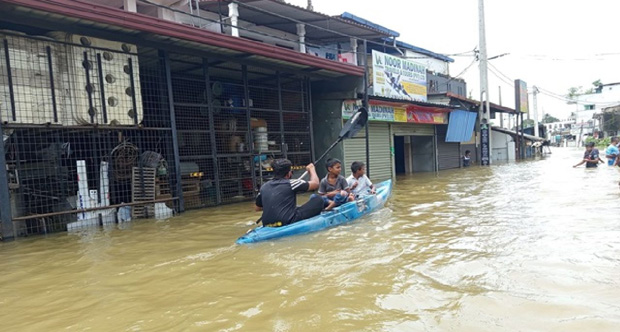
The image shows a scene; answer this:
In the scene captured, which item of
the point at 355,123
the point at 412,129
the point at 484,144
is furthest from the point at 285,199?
the point at 484,144

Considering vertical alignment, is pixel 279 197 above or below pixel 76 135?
below

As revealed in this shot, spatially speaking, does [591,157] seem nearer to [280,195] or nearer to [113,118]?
[280,195]

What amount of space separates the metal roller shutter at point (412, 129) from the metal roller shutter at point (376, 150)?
79 centimetres

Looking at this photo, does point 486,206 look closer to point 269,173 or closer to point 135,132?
point 269,173

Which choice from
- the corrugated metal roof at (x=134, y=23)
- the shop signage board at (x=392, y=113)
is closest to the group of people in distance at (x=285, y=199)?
the corrugated metal roof at (x=134, y=23)

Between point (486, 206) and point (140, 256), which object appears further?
point (486, 206)

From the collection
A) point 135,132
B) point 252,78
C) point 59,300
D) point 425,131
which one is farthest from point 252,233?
point 425,131

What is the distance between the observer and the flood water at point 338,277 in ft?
9.83

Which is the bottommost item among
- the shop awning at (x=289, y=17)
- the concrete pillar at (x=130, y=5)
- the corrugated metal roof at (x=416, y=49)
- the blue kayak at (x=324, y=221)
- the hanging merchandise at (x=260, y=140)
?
the blue kayak at (x=324, y=221)

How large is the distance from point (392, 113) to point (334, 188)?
9.67 m

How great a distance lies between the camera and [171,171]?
8984 millimetres

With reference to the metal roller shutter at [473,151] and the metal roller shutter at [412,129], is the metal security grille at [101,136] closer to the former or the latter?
the metal roller shutter at [412,129]

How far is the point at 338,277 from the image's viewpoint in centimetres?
397

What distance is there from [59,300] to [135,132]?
18.6 feet
